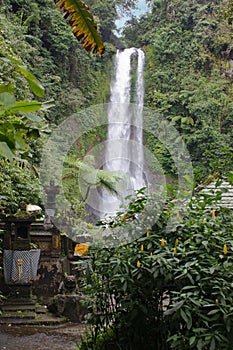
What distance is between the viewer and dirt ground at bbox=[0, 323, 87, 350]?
16.9 feet

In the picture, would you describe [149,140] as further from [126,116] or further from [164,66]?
[164,66]

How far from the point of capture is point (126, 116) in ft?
70.2

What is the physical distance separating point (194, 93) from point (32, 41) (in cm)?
718

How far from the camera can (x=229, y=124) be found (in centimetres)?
2019

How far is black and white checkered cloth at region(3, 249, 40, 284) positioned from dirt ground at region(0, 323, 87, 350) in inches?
46.0

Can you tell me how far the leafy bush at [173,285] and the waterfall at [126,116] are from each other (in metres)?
16.7

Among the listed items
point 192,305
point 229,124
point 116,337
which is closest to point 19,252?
point 116,337

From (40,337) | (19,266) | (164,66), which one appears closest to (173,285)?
(40,337)

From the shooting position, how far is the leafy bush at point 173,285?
93.2 inches

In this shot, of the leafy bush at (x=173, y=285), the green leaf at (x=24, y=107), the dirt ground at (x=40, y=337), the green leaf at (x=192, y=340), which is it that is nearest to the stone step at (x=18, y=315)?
the dirt ground at (x=40, y=337)

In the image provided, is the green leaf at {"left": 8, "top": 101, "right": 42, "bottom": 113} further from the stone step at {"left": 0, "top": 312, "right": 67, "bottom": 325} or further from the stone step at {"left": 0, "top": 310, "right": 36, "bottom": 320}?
the stone step at {"left": 0, "top": 310, "right": 36, "bottom": 320}

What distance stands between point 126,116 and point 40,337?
1647cm

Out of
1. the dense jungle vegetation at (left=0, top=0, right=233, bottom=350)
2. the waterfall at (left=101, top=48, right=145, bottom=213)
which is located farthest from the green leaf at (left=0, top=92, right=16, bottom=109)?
the waterfall at (left=101, top=48, right=145, bottom=213)

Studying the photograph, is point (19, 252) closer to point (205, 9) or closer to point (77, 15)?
point (77, 15)
